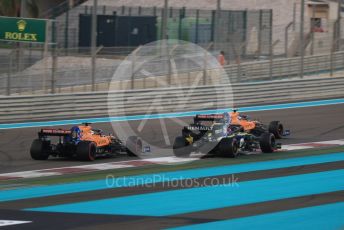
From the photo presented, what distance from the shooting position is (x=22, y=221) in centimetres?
1035

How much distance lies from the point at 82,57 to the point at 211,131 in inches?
403

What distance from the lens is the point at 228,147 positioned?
53.5ft

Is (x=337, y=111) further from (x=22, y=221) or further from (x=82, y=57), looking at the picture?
(x=22, y=221)

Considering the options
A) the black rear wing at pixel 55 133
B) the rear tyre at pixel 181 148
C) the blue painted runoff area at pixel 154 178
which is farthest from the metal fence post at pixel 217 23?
the black rear wing at pixel 55 133

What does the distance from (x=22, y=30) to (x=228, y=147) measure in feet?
37.4

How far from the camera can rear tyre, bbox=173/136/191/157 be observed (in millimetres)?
16906

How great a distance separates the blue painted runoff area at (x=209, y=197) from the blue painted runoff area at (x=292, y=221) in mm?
890

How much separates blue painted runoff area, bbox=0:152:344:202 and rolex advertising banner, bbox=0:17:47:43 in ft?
37.7

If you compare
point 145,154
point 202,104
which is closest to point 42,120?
point 202,104

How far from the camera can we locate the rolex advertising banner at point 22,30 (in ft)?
84.1

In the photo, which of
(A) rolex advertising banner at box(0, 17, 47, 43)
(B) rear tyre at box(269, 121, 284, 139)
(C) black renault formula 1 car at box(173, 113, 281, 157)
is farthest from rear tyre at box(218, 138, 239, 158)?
(A) rolex advertising banner at box(0, 17, 47, 43)

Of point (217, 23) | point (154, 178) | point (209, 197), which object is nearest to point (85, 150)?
point (154, 178)

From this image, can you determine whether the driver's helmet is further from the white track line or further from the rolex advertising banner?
the rolex advertising banner

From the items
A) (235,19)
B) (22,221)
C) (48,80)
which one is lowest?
(22,221)
